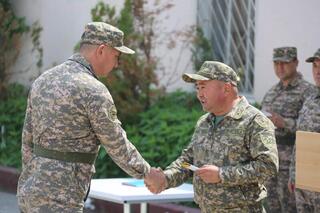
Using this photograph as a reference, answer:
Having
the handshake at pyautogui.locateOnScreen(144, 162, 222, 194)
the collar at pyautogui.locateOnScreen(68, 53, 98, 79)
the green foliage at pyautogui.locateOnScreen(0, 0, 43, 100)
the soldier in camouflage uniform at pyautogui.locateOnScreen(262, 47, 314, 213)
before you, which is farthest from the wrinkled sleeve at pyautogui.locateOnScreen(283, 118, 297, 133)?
the green foliage at pyautogui.locateOnScreen(0, 0, 43, 100)

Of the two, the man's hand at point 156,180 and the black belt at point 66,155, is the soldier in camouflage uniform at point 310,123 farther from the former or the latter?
the black belt at point 66,155

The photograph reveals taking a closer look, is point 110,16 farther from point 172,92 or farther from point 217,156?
point 217,156

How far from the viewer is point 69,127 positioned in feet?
15.0

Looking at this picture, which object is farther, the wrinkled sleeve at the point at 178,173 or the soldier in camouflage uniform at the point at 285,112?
the soldier in camouflage uniform at the point at 285,112

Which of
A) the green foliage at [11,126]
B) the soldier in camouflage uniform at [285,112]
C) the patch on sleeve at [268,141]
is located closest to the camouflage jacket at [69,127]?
the patch on sleeve at [268,141]

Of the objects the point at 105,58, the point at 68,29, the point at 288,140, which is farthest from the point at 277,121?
the point at 68,29

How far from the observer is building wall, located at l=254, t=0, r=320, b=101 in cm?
812

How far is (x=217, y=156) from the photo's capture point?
15.3 ft

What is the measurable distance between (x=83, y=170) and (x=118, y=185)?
1.30 meters

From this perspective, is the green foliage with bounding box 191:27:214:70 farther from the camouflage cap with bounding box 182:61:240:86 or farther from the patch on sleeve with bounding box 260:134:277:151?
the patch on sleeve with bounding box 260:134:277:151

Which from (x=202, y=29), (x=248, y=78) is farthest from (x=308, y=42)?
(x=202, y=29)

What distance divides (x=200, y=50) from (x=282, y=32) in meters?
1.53

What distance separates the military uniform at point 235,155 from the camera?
14.8ft

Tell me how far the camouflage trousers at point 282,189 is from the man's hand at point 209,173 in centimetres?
220
